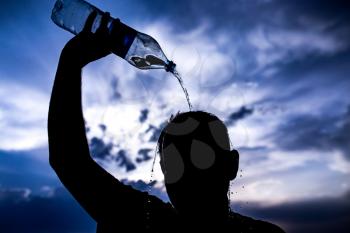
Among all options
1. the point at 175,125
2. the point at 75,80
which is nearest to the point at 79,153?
the point at 75,80

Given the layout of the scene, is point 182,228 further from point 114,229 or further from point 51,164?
point 51,164

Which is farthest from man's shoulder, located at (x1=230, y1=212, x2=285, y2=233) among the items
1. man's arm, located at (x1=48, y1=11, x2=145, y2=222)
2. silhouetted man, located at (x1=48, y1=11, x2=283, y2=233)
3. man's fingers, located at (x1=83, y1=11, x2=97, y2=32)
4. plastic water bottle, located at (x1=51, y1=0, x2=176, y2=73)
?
plastic water bottle, located at (x1=51, y1=0, x2=176, y2=73)

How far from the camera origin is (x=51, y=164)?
1.82 m

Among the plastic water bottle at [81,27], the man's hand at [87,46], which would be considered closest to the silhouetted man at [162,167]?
the man's hand at [87,46]

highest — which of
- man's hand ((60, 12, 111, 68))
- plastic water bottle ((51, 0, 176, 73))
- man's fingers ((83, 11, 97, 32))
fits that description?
plastic water bottle ((51, 0, 176, 73))

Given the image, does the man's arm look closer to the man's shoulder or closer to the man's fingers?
the man's fingers

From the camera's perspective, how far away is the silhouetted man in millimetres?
1806

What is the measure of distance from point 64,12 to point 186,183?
164 inches

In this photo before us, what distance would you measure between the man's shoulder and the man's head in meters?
0.32

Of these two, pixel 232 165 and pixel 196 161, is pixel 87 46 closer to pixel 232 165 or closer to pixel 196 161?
pixel 196 161

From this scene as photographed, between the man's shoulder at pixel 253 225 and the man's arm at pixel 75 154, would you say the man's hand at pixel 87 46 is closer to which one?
the man's arm at pixel 75 154

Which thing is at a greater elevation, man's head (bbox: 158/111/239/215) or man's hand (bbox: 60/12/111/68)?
man's hand (bbox: 60/12/111/68)

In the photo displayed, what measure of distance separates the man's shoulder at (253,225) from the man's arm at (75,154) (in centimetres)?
88

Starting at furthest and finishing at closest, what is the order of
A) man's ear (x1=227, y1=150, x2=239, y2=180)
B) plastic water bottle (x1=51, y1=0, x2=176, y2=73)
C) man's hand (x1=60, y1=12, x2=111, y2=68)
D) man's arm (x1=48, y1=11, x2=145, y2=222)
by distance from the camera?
1. plastic water bottle (x1=51, y1=0, x2=176, y2=73)
2. man's ear (x1=227, y1=150, x2=239, y2=180)
3. man's hand (x1=60, y1=12, x2=111, y2=68)
4. man's arm (x1=48, y1=11, x2=145, y2=222)
